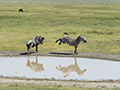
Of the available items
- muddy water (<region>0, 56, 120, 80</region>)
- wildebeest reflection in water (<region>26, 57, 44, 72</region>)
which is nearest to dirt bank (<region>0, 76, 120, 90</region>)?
muddy water (<region>0, 56, 120, 80</region>)

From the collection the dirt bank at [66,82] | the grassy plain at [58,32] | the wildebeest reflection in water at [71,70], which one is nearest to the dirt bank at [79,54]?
the grassy plain at [58,32]

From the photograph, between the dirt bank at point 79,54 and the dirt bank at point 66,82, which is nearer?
the dirt bank at point 66,82

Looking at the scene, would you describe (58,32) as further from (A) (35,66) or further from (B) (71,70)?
(B) (71,70)

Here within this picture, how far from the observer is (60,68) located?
20078 millimetres

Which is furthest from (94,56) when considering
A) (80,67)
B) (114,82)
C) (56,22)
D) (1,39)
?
(56,22)

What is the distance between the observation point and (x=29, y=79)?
16781mm

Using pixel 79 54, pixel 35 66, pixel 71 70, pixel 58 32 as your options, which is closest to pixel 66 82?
pixel 71 70

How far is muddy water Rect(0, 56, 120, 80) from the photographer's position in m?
18.0

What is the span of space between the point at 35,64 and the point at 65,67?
9.85 ft

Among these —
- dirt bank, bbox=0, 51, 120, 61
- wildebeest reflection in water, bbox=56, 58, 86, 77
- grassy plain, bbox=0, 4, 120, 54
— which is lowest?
wildebeest reflection in water, bbox=56, 58, 86, 77

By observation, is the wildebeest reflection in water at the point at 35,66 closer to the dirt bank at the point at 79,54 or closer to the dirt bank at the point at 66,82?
the dirt bank at the point at 66,82

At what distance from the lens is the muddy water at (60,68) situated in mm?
18000

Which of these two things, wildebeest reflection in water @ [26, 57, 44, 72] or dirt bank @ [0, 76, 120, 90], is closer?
dirt bank @ [0, 76, 120, 90]

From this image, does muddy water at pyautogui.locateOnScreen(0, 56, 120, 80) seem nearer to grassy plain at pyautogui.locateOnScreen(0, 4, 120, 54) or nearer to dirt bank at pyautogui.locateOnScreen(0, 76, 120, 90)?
dirt bank at pyautogui.locateOnScreen(0, 76, 120, 90)
